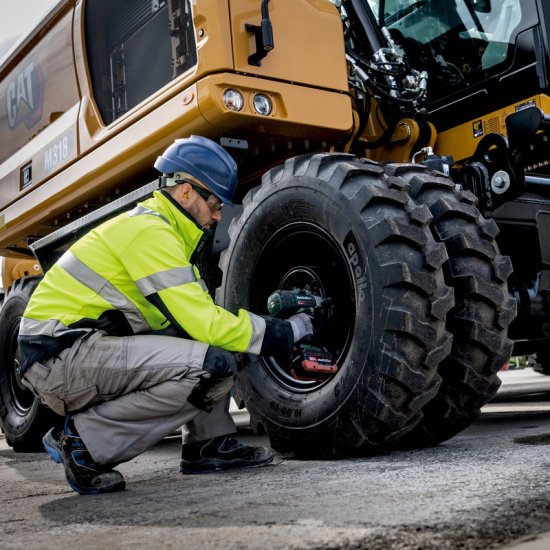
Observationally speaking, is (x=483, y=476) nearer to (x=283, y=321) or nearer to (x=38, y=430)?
(x=283, y=321)

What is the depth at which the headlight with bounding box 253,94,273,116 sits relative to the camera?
11.8 ft

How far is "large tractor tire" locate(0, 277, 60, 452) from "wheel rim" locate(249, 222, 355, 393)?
236cm

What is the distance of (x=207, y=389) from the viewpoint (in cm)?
308

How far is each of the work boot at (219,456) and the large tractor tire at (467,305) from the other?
2.41 feet

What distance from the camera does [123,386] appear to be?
3.08 metres

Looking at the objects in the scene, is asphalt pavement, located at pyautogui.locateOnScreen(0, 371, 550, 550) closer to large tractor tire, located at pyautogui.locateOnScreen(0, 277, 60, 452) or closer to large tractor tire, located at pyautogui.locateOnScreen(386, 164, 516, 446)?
large tractor tire, located at pyautogui.locateOnScreen(386, 164, 516, 446)

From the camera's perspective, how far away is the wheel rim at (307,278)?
3404mm

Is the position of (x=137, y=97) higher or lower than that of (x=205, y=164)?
higher

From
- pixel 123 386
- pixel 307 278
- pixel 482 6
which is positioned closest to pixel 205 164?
pixel 307 278

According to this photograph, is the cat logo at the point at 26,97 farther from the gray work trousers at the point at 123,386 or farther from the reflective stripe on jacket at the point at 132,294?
the gray work trousers at the point at 123,386

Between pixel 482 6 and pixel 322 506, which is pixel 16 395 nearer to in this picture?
pixel 482 6

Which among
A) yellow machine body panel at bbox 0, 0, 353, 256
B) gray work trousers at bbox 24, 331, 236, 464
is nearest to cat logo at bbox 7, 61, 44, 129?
yellow machine body panel at bbox 0, 0, 353, 256

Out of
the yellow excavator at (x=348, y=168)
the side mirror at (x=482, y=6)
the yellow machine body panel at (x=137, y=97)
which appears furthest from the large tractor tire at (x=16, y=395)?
the side mirror at (x=482, y=6)

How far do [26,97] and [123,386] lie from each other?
10.7ft
